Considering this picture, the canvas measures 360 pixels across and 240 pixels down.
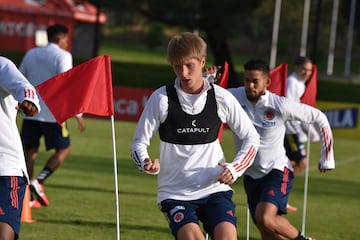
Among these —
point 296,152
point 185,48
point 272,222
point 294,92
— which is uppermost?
point 185,48

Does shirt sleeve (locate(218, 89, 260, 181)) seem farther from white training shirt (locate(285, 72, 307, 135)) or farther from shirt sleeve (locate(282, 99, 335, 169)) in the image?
white training shirt (locate(285, 72, 307, 135))

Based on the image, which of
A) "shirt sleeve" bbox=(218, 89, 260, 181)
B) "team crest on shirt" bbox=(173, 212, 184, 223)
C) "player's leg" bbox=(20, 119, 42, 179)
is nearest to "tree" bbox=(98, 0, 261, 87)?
"player's leg" bbox=(20, 119, 42, 179)

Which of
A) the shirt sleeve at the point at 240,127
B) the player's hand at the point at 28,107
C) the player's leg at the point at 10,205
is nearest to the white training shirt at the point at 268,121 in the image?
the shirt sleeve at the point at 240,127

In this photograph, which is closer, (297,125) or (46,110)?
(46,110)

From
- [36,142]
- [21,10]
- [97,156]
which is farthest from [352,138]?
[21,10]

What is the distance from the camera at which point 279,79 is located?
11570 millimetres

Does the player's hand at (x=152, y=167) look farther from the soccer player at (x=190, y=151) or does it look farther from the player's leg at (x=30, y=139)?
the player's leg at (x=30, y=139)

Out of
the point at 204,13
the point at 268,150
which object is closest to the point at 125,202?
the point at 268,150

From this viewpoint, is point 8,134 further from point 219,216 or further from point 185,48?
point 219,216

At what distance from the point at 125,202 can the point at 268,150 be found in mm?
4494

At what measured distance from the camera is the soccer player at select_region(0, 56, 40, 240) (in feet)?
23.5

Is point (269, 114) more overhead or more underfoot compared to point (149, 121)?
more underfoot

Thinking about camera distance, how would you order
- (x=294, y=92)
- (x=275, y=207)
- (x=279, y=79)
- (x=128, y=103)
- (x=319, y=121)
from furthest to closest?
(x=128, y=103), (x=294, y=92), (x=279, y=79), (x=275, y=207), (x=319, y=121)

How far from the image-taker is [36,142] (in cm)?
1341
